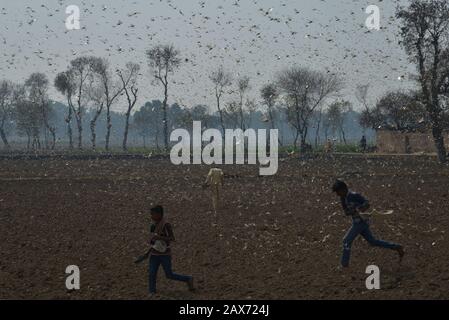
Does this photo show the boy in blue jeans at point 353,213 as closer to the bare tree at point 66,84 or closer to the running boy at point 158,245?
the running boy at point 158,245

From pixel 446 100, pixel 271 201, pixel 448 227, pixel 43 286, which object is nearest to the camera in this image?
pixel 43 286

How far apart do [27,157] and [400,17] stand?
39559mm

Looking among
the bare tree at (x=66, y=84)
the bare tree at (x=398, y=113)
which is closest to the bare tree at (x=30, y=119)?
the bare tree at (x=66, y=84)

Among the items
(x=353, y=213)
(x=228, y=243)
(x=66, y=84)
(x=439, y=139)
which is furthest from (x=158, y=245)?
(x=66, y=84)

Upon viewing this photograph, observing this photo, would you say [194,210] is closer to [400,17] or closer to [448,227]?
[448,227]

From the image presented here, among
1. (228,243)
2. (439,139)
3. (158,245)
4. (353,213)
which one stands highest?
(439,139)

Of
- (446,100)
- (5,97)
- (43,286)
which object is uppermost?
(5,97)

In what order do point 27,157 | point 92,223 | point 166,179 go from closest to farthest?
point 92,223 → point 166,179 → point 27,157

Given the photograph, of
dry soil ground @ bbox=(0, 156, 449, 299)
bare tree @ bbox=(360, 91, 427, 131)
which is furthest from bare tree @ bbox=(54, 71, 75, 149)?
dry soil ground @ bbox=(0, 156, 449, 299)

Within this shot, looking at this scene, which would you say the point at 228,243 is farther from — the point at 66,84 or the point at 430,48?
the point at 66,84

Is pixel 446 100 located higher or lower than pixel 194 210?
higher

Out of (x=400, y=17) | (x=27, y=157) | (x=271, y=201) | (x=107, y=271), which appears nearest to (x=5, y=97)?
(x=27, y=157)

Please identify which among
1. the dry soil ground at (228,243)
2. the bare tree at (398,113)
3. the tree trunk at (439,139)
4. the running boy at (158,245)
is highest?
the bare tree at (398,113)

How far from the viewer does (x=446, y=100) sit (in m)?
46.8
